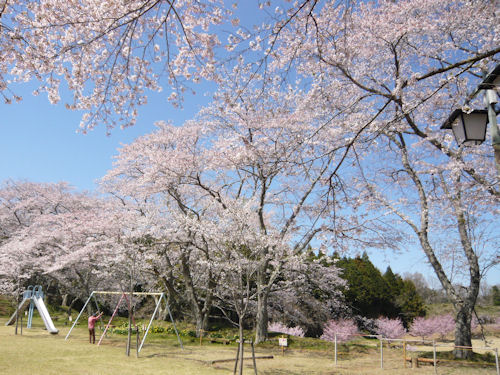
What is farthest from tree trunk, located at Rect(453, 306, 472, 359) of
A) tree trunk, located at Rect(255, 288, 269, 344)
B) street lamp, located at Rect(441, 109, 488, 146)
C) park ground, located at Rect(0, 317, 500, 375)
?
street lamp, located at Rect(441, 109, 488, 146)

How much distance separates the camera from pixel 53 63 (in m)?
3.79

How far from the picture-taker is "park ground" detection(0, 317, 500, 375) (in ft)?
25.2

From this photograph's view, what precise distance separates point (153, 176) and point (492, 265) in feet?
38.8

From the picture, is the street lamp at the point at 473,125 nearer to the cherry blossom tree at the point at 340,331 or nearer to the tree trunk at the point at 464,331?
the tree trunk at the point at 464,331

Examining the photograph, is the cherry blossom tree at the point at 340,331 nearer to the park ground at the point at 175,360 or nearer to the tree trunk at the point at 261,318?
the park ground at the point at 175,360

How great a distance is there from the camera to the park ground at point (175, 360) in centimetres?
770

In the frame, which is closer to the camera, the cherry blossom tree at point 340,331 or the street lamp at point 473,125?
the street lamp at point 473,125

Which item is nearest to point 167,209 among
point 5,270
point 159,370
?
point 159,370

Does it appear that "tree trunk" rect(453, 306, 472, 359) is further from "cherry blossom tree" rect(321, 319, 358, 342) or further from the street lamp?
the street lamp

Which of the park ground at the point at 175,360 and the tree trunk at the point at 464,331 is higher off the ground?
the tree trunk at the point at 464,331

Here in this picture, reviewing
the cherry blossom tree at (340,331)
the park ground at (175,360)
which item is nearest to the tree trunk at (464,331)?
the park ground at (175,360)

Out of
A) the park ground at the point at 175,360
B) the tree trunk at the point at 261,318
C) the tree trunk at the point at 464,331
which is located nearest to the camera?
the park ground at the point at 175,360

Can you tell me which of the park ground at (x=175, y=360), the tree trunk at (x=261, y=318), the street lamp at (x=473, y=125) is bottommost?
the park ground at (x=175, y=360)

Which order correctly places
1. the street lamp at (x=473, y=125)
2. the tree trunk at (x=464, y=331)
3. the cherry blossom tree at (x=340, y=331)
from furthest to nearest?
the cherry blossom tree at (x=340, y=331) → the tree trunk at (x=464, y=331) → the street lamp at (x=473, y=125)
